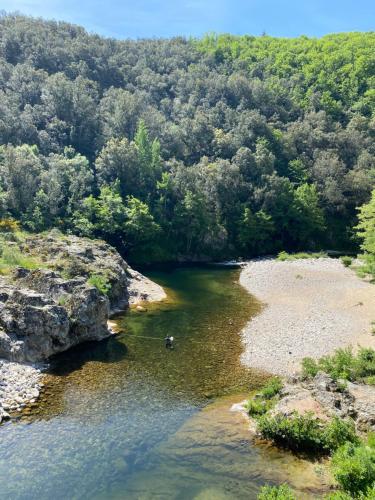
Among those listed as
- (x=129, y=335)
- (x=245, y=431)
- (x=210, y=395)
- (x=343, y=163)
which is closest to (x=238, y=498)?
(x=245, y=431)

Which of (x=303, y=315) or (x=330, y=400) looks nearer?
(x=330, y=400)

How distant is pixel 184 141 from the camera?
378ft

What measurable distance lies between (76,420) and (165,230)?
63.3 meters

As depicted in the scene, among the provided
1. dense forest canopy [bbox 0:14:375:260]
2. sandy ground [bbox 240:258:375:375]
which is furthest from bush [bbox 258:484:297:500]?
dense forest canopy [bbox 0:14:375:260]

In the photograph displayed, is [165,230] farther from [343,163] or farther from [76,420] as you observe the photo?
[76,420]

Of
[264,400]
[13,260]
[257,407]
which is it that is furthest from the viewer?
[13,260]

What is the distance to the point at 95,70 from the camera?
142 m

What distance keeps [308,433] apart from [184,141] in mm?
101629

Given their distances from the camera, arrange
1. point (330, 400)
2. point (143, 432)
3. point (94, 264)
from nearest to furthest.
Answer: point (143, 432), point (330, 400), point (94, 264)

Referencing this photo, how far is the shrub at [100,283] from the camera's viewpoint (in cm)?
4353

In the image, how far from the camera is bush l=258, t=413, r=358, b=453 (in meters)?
20.6

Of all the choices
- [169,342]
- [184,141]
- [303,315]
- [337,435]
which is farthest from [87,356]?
[184,141]

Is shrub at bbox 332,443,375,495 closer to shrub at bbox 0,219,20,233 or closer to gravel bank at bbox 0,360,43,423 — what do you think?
gravel bank at bbox 0,360,43,423

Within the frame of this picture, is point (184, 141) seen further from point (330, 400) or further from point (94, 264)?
point (330, 400)
